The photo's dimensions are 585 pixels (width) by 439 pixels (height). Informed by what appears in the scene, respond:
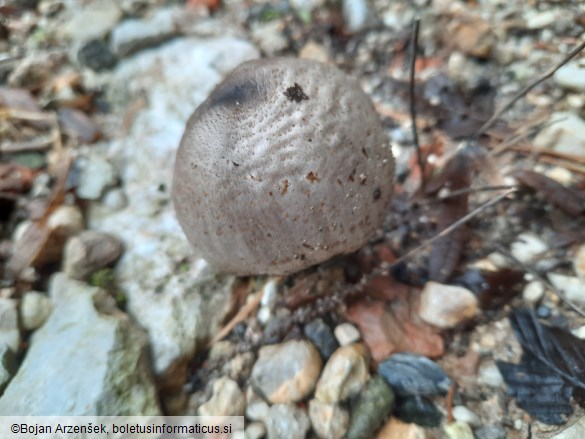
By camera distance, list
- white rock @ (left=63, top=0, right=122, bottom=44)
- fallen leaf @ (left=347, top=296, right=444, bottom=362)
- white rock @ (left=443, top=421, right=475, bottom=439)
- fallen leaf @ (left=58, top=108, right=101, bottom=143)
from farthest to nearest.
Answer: white rock @ (left=63, top=0, right=122, bottom=44)
fallen leaf @ (left=58, top=108, right=101, bottom=143)
fallen leaf @ (left=347, top=296, right=444, bottom=362)
white rock @ (left=443, top=421, right=475, bottom=439)

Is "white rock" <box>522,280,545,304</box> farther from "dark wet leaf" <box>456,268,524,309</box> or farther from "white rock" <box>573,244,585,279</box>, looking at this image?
"white rock" <box>573,244,585,279</box>

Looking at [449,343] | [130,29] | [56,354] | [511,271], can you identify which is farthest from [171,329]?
[130,29]

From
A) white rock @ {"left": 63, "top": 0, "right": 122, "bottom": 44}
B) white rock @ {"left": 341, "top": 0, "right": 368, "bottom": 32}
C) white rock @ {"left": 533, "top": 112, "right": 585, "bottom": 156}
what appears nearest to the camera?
white rock @ {"left": 533, "top": 112, "right": 585, "bottom": 156}

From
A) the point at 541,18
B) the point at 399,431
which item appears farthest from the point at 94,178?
the point at 541,18

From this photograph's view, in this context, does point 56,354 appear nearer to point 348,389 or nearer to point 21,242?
point 21,242

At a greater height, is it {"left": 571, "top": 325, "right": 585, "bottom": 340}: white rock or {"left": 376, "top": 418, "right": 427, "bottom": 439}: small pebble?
{"left": 571, "top": 325, "right": 585, "bottom": 340}: white rock

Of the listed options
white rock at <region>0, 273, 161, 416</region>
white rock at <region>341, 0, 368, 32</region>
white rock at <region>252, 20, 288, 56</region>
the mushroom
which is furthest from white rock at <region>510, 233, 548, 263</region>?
white rock at <region>252, 20, 288, 56</region>

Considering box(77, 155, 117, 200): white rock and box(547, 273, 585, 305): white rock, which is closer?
box(547, 273, 585, 305): white rock
